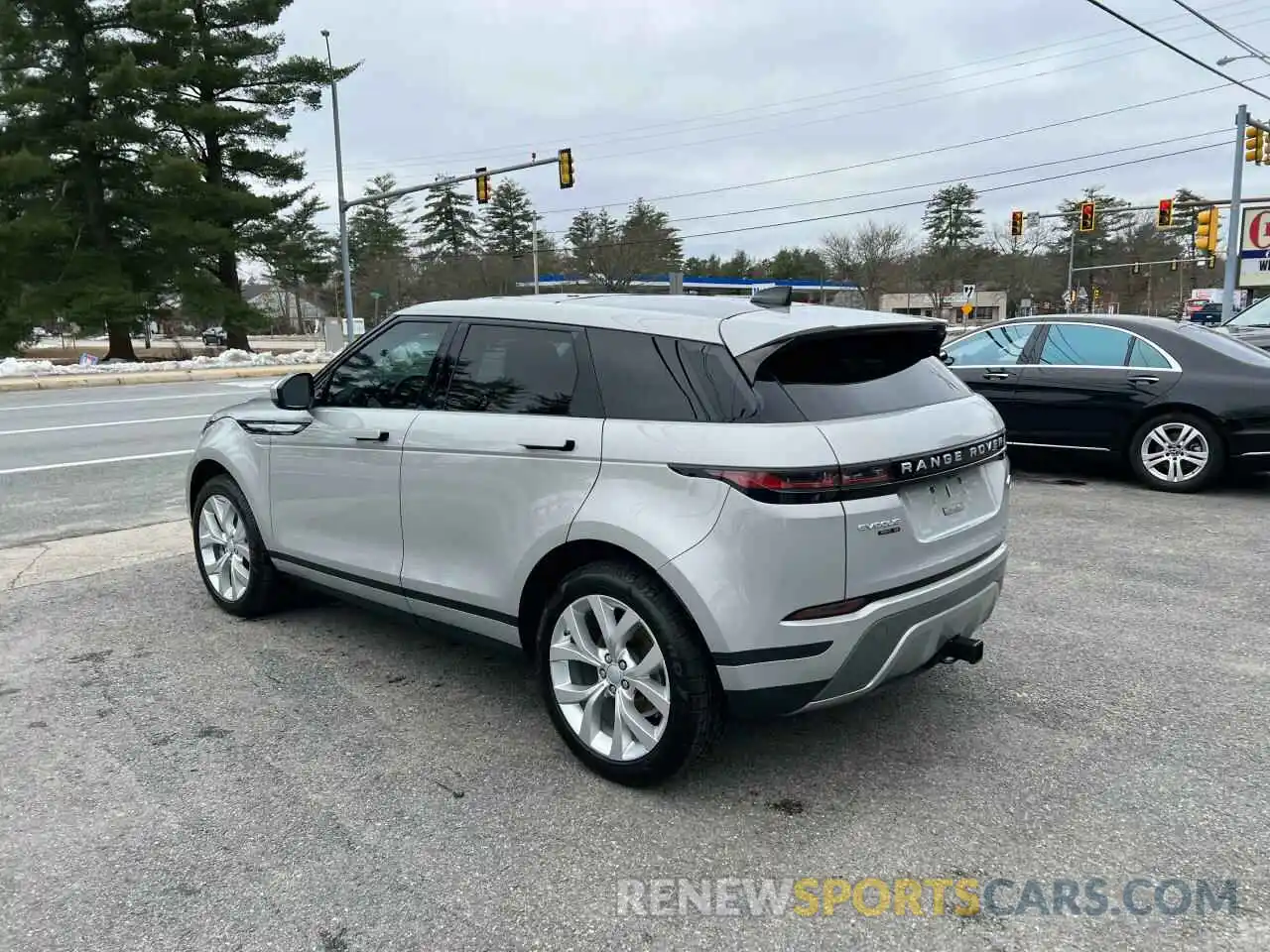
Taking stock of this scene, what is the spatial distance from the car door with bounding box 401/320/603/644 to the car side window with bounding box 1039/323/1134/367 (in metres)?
6.53

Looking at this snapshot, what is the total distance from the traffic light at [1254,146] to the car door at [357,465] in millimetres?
29900

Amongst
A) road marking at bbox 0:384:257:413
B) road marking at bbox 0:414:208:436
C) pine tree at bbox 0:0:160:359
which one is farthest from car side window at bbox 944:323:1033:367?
pine tree at bbox 0:0:160:359

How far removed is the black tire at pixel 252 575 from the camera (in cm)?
473

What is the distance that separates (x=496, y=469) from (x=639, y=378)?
2.21 feet

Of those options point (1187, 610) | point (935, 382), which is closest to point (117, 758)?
point (935, 382)

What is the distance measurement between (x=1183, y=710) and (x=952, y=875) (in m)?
1.68

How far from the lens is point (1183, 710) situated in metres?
3.69

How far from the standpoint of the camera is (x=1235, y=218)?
85.6ft

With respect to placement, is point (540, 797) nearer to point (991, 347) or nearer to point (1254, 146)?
point (991, 347)

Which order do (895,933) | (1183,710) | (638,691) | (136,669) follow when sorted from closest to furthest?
(895,933) → (638,691) → (1183,710) → (136,669)

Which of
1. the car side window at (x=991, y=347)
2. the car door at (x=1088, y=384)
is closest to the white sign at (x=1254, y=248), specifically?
the car side window at (x=991, y=347)

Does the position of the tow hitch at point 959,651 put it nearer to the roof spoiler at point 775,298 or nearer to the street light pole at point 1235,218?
the roof spoiler at point 775,298

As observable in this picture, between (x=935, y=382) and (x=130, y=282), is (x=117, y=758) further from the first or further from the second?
(x=130, y=282)

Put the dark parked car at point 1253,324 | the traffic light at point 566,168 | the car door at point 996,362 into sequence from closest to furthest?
the car door at point 996,362 → the dark parked car at point 1253,324 → the traffic light at point 566,168
